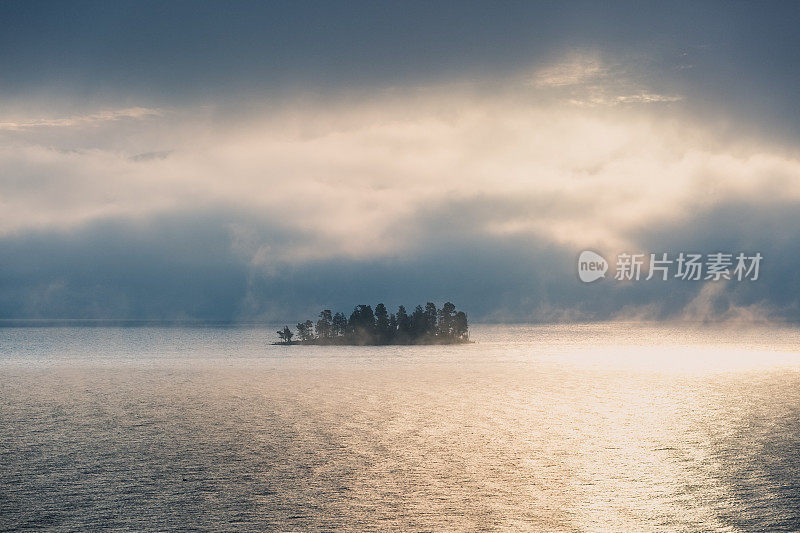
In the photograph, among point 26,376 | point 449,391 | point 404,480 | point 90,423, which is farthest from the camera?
point 26,376

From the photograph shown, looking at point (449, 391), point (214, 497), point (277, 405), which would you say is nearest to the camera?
point (214, 497)

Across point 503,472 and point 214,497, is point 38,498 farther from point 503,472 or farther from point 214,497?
point 503,472

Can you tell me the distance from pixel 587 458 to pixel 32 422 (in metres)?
39.2

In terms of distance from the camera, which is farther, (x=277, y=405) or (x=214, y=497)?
(x=277, y=405)

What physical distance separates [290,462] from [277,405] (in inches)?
1187

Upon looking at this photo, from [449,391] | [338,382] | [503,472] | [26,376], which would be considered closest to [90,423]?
A: [503,472]

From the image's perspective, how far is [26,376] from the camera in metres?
110

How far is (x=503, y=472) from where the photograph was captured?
3256 centimetres

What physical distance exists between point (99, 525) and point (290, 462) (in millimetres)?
12508

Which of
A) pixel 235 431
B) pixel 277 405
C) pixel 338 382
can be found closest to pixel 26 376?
pixel 338 382

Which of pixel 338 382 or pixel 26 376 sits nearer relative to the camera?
pixel 338 382

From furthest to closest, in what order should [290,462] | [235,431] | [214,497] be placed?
[235,431] → [290,462] → [214,497]

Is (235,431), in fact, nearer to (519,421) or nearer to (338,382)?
(519,421)

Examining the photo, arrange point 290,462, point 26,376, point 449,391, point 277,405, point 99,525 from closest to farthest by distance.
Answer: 1. point 99,525
2. point 290,462
3. point 277,405
4. point 449,391
5. point 26,376
